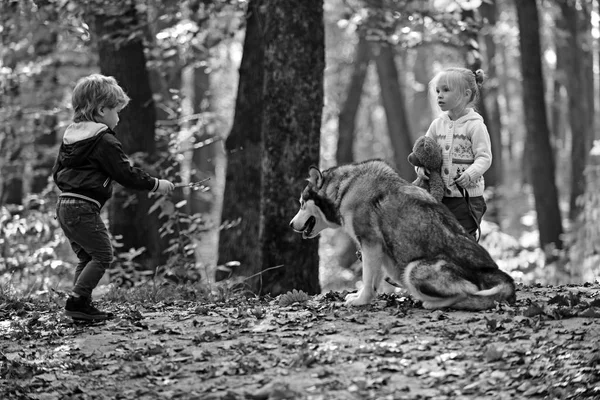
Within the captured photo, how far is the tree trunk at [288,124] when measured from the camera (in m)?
10.1

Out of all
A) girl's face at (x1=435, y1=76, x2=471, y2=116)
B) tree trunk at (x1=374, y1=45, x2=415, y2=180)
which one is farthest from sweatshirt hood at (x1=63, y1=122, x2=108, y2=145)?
tree trunk at (x1=374, y1=45, x2=415, y2=180)

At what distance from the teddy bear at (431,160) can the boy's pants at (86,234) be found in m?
2.91

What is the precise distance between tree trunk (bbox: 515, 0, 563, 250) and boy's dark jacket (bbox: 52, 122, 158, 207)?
11935 millimetres

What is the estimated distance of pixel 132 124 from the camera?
1389 cm

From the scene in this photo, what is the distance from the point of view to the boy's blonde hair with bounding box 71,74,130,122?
7.68 meters

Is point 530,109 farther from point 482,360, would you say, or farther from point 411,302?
point 482,360

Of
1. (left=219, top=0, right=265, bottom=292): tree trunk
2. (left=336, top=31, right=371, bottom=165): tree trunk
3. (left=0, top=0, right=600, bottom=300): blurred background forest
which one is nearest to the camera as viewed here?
(left=0, top=0, right=600, bottom=300): blurred background forest

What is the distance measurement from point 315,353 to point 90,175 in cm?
257

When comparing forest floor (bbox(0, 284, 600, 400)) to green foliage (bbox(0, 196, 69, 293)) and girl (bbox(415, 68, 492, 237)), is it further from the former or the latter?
green foliage (bbox(0, 196, 69, 293))

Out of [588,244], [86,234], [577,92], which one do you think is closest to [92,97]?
[86,234]

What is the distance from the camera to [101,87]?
7680 mm

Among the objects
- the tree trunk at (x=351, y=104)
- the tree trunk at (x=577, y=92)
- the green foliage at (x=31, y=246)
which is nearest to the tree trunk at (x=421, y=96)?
the tree trunk at (x=577, y=92)

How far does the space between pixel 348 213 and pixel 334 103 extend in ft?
73.2

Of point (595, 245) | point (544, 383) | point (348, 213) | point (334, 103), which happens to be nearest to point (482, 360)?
point (544, 383)
